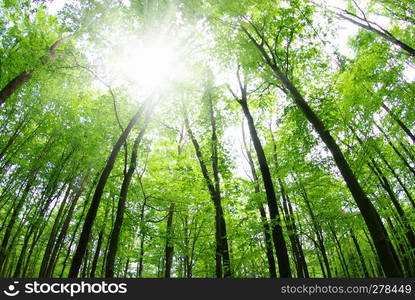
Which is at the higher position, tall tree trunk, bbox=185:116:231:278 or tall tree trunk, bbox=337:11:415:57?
tall tree trunk, bbox=337:11:415:57

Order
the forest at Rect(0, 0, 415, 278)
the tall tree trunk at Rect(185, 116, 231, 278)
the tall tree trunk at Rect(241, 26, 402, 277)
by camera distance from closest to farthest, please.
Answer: the tall tree trunk at Rect(241, 26, 402, 277) < the forest at Rect(0, 0, 415, 278) < the tall tree trunk at Rect(185, 116, 231, 278)

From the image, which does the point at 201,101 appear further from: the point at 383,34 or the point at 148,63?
the point at 383,34

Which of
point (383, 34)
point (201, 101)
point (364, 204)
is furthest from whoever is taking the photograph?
point (201, 101)

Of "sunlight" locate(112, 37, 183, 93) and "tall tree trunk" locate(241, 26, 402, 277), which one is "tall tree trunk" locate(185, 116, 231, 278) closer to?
"sunlight" locate(112, 37, 183, 93)

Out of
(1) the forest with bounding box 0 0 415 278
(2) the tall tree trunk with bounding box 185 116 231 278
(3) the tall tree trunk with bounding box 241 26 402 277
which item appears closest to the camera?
(3) the tall tree trunk with bounding box 241 26 402 277

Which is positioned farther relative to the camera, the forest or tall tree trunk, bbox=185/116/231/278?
tall tree trunk, bbox=185/116/231/278

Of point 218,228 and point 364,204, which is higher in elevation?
point 218,228

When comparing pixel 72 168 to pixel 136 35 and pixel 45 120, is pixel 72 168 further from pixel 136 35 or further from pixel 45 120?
pixel 136 35

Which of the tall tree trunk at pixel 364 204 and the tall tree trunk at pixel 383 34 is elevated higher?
the tall tree trunk at pixel 383 34

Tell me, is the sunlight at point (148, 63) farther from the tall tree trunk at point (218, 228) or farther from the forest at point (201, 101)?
the tall tree trunk at point (218, 228)

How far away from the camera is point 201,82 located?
469 inches

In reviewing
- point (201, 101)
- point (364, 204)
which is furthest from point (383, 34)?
point (201, 101)

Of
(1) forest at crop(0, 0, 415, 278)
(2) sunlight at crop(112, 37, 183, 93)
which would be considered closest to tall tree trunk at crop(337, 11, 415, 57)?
(1) forest at crop(0, 0, 415, 278)

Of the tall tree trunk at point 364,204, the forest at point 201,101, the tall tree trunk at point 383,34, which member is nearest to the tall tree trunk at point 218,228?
the forest at point 201,101
